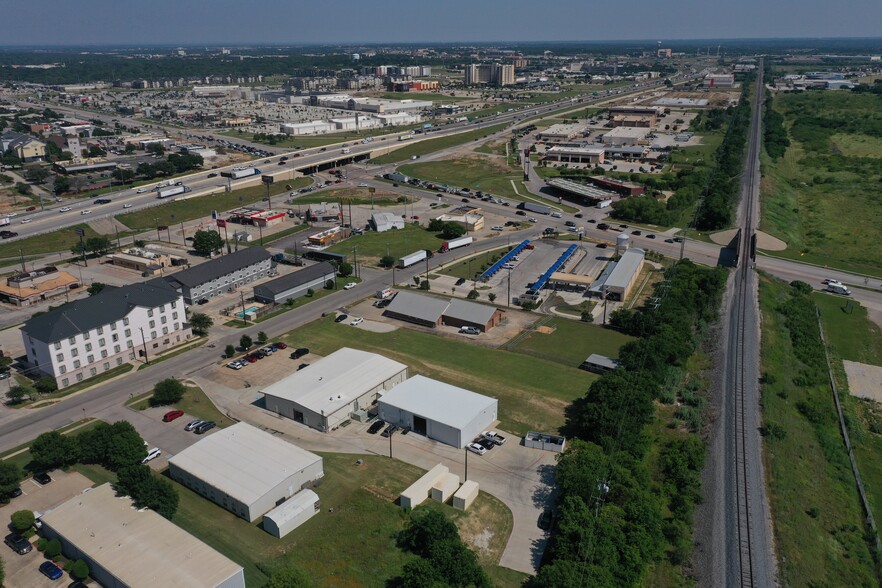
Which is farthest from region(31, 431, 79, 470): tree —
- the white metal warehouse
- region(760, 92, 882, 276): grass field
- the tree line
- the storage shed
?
region(760, 92, 882, 276): grass field

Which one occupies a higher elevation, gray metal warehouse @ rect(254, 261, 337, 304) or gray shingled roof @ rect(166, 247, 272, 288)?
gray shingled roof @ rect(166, 247, 272, 288)

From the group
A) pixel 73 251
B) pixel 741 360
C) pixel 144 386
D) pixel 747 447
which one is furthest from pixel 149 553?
pixel 73 251

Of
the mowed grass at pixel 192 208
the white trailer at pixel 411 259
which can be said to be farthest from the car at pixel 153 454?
the mowed grass at pixel 192 208

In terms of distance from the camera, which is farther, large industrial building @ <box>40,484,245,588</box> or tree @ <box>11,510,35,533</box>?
tree @ <box>11,510,35,533</box>

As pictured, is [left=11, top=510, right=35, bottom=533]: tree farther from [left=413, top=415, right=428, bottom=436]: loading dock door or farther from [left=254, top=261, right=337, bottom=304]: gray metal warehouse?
[left=254, top=261, right=337, bottom=304]: gray metal warehouse

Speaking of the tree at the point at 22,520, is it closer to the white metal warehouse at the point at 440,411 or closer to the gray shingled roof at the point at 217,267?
the white metal warehouse at the point at 440,411
